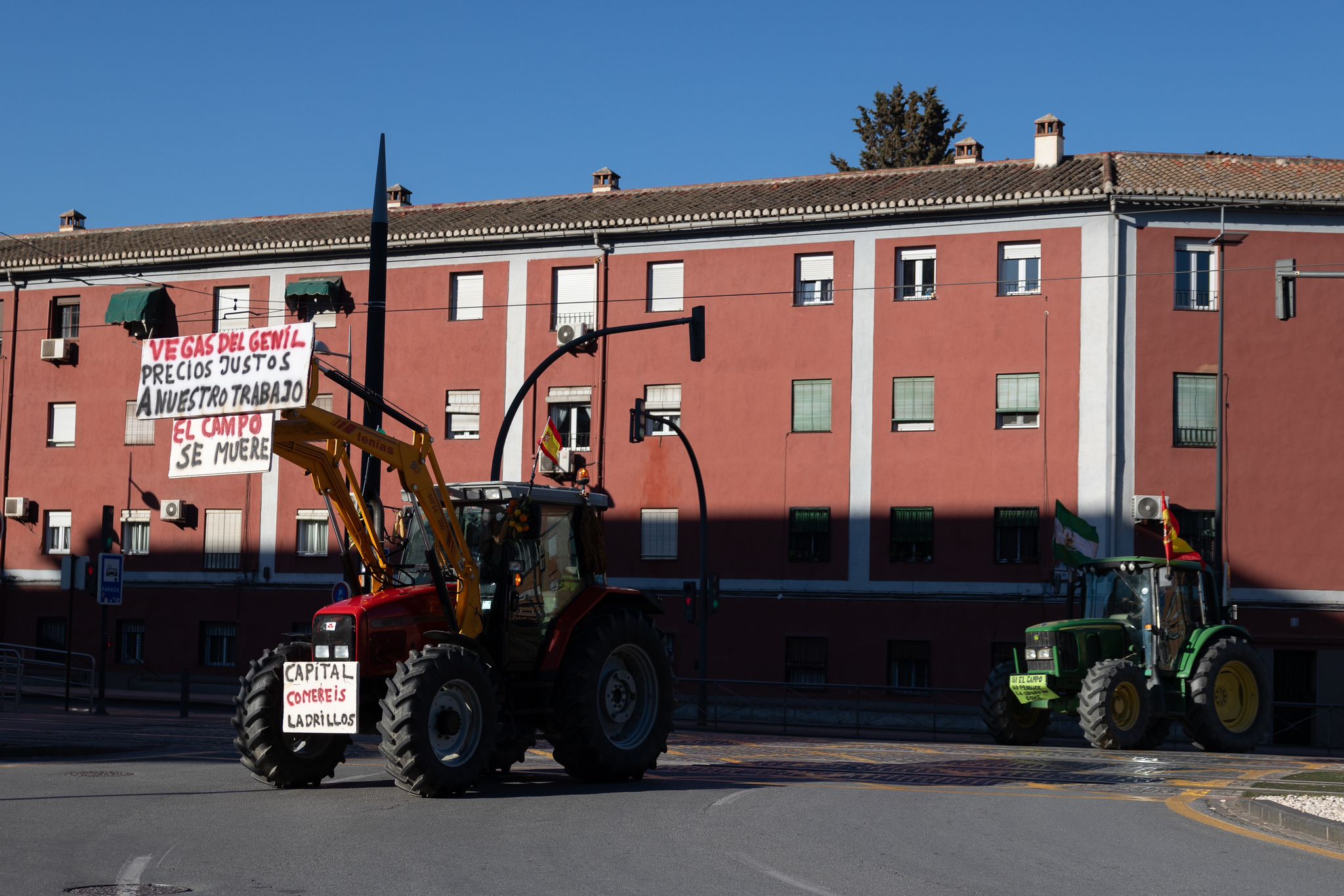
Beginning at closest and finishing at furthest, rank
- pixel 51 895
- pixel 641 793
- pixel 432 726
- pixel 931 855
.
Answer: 1. pixel 51 895
2. pixel 931 855
3. pixel 432 726
4. pixel 641 793

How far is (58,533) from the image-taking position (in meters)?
40.9

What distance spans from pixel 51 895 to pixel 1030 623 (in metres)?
26.8

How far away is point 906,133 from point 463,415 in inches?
1011

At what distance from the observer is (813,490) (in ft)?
114

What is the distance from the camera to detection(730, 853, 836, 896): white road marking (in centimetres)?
812

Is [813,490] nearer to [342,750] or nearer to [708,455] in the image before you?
[708,455]

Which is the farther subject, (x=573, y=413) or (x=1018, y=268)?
(x=573, y=413)

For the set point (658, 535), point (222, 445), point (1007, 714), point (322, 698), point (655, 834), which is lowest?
point (1007, 714)

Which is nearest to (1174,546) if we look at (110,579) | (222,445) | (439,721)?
(439,721)

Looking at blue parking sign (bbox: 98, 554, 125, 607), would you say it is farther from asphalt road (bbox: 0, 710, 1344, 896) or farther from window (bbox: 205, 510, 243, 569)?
window (bbox: 205, 510, 243, 569)

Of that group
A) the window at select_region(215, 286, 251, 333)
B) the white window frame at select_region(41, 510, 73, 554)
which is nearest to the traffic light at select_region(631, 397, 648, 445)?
the window at select_region(215, 286, 251, 333)

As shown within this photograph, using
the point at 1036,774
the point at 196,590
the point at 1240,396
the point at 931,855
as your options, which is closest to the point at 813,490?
the point at 1240,396

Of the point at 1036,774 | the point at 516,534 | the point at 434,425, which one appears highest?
the point at 434,425

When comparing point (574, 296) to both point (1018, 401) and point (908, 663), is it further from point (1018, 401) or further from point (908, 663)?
point (908, 663)
